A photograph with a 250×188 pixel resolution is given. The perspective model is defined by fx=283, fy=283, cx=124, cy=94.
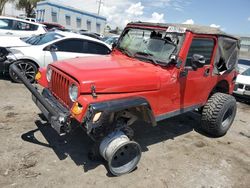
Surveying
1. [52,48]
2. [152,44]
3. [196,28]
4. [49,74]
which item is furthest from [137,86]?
[52,48]

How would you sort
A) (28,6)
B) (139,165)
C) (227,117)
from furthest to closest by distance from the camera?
(28,6)
(227,117)
(139,165)

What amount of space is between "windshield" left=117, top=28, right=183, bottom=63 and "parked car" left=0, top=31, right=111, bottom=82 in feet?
10.8

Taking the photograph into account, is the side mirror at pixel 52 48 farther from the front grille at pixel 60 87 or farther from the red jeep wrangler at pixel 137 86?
the front grille at pixel 60 87

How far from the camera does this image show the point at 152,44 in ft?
15.9

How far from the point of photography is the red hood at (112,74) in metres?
3.68

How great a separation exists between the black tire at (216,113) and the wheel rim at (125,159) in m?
1.98

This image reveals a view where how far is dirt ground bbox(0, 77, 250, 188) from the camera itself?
3.78 meters

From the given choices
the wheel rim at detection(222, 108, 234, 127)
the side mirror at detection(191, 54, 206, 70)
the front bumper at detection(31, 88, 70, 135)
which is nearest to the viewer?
the front bumper at detection(31, 88, 70, 135)

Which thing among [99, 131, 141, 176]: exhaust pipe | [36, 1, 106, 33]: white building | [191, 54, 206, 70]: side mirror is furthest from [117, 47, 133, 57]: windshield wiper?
[36, 1, 106, 33]: white building

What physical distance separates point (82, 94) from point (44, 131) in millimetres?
1857

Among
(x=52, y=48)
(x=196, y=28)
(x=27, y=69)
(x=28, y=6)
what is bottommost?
(x=27, y=69)

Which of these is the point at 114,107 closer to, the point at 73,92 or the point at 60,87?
the point at 73,92

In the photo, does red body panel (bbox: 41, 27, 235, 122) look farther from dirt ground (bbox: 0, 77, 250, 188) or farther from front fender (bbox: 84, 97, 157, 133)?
dirt ground (bbox: 0, 77, 250, 188)

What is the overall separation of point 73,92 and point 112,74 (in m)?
0.59
